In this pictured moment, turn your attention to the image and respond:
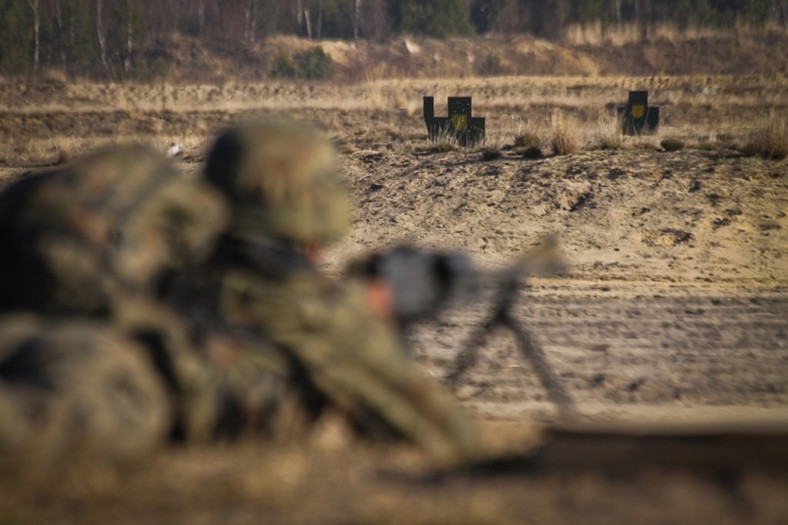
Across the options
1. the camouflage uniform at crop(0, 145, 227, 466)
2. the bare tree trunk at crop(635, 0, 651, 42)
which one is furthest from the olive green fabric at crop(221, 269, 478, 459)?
the bare tree trunk at crop(635, 0, 651, 42)

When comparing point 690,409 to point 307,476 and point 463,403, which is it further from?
point 307,476

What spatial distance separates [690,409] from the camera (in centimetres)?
847

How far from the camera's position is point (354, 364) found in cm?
546

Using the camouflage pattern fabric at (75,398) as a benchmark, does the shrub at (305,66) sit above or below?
below

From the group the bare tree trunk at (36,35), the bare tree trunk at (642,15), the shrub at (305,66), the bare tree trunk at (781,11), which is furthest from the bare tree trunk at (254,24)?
the bare tree trunk at (781,11)

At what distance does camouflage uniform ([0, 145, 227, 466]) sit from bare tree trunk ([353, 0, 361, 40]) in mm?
57303

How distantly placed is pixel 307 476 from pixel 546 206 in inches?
458

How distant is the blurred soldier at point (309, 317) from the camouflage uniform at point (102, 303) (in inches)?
8.1

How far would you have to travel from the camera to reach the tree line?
55.0 meters

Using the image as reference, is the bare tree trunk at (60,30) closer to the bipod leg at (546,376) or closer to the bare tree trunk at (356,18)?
the bare tree trunk at (356,18)

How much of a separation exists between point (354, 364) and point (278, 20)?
62549 mm

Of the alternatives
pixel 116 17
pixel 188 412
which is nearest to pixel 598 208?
pixel 188 412

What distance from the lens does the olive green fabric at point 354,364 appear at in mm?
5465

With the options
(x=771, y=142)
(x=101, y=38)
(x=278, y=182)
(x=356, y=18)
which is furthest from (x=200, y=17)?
(x=278, y=182)
